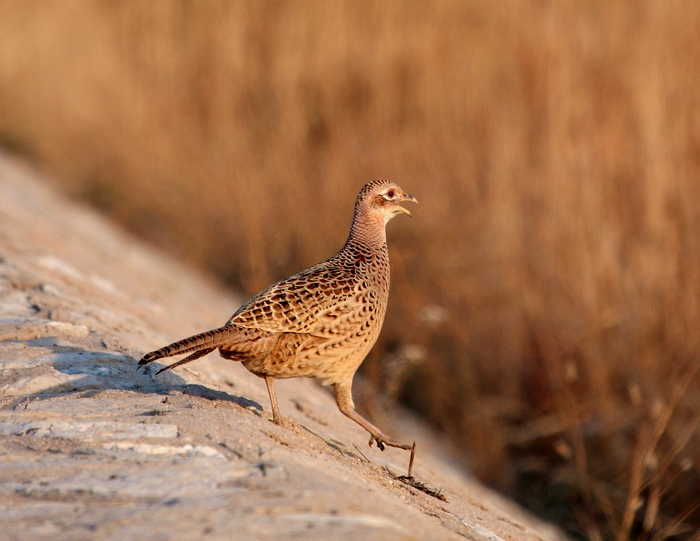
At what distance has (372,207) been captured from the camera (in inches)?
187

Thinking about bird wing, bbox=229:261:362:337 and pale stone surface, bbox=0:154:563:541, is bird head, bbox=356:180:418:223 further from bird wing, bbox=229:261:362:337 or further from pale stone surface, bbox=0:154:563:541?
pale stone surface, bbox=0:154:563:541

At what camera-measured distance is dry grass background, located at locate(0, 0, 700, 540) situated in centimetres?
666

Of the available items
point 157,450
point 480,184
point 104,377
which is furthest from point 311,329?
point 480,184

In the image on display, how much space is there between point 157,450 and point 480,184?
5.79m

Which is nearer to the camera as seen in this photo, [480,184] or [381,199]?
[381,199]

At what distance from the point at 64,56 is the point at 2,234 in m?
8.09

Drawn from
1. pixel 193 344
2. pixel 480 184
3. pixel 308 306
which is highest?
pixel 480 184

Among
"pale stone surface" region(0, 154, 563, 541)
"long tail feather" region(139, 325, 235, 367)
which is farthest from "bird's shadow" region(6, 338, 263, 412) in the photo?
"long tail feather" region(139, 325, 235, 367)

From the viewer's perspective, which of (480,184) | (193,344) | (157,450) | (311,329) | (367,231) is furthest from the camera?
(480,184)

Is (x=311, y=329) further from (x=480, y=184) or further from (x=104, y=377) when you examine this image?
(x=480, y=184)

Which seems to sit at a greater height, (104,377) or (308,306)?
(308,306)

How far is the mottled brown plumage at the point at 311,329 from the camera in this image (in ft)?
12.2

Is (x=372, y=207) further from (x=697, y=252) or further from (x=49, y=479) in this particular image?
(x=697, y=252)

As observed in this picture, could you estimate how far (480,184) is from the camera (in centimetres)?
832
